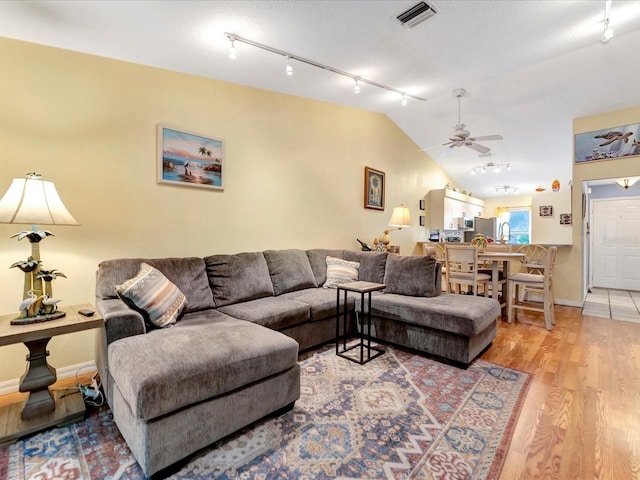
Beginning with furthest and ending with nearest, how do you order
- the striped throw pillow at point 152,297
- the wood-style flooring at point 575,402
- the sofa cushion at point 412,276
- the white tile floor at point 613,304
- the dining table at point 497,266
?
the white tile floor at point 613,304, the dining table at point 497,266, the sofa cushion at point 412,276, the striped throw pillow at point 152,297, the wood-style flooring at point 575,402

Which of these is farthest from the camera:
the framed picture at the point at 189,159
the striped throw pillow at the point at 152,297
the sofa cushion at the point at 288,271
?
the sofa cushion at the point at 288,271

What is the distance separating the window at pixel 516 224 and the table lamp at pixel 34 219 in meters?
9.30

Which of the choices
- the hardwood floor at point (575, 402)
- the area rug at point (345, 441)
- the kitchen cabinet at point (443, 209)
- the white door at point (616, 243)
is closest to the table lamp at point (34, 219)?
the area rug at point (345, 441)

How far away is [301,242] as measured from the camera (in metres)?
3.91

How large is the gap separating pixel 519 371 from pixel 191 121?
3.61 meters

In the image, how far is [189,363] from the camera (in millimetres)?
1434

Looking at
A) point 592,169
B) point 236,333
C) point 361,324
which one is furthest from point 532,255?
point 236,333

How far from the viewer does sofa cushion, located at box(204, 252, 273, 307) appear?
8.85 ft

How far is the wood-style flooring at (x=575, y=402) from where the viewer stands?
4.71ft

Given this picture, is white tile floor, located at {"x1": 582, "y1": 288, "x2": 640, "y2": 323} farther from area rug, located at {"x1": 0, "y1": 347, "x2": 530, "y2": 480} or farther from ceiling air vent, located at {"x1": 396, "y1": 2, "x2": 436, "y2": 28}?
ceiling air vent, located at {"x1": 396, "y1": 2, "x2": 436, "y2": 28}

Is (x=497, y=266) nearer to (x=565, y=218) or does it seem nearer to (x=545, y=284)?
(x=545, y=284)

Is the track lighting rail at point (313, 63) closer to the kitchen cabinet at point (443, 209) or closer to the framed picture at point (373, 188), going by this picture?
the framed picture at point (373, 188)

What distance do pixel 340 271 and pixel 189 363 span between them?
2295 mm

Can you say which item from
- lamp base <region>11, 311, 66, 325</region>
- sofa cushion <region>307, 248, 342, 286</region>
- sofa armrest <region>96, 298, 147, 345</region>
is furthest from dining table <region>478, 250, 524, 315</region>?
lamp base <region>11, 311, 66, 325</region>
